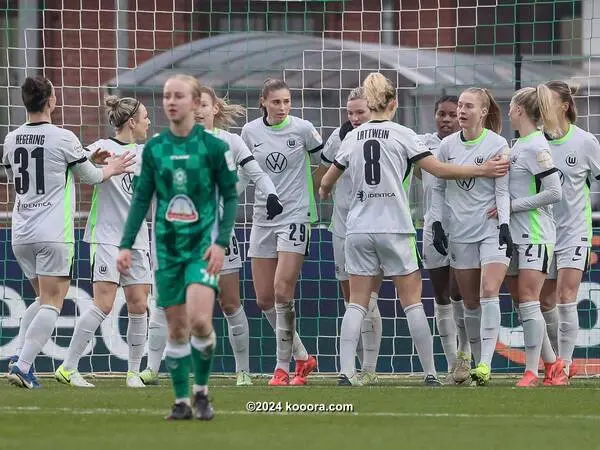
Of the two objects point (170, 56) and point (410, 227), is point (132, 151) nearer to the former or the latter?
point (410, 227)

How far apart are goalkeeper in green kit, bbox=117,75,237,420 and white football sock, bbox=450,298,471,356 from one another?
4.10m

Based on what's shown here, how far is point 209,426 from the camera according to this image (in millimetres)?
7766

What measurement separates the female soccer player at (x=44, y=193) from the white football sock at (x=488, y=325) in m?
2.71

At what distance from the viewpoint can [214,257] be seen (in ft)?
26.1

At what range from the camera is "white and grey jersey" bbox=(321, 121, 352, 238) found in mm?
11953

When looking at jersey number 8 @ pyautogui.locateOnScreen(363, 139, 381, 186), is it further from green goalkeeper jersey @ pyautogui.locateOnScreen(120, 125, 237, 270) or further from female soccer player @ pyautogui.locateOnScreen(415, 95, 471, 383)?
green goalkeeper jersey @ pyautogui.locateOnScreen(120, 125, 237, 270)

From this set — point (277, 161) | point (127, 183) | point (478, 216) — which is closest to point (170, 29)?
point (277, 161)

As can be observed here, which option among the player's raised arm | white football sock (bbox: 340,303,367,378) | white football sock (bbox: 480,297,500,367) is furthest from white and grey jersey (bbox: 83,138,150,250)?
the player's raised arm

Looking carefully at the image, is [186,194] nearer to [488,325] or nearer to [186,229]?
[186,229]

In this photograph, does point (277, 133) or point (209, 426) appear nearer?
point (209, 426)

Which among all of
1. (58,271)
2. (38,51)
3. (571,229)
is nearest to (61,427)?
(58,271)

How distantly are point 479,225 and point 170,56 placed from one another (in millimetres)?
4258

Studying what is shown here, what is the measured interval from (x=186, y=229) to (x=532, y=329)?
3.80m

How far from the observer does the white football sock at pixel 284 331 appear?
1180 centimetres
